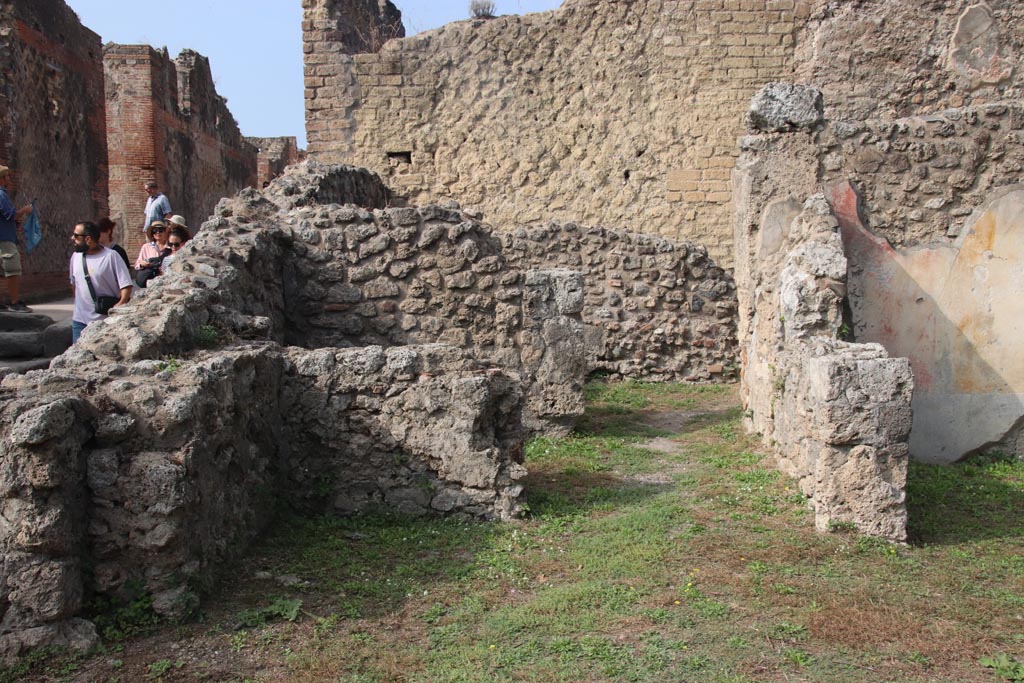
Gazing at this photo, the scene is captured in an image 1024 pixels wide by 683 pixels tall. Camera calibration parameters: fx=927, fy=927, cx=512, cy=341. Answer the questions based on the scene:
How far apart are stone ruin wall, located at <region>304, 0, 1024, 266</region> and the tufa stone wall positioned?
5.51 meters

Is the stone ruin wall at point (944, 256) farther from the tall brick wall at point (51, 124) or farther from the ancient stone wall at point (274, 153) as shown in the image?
the ancient stone wall at point (274, 153)

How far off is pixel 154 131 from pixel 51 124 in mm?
3721

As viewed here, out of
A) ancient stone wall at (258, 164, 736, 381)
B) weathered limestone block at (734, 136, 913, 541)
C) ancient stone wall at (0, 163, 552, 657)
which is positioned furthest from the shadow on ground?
ancient stone wall at (258, 164, 736, 381)

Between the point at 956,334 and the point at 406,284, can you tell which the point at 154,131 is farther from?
the point at 956,334

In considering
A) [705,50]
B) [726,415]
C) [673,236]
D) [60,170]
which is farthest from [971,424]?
[60,170]

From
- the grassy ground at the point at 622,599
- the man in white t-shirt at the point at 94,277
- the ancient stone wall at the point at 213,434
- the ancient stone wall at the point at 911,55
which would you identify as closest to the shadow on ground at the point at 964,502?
the grassy ground at the point at 622,599

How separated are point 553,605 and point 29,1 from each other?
38.9 feet

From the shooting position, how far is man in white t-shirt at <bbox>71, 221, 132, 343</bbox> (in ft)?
21.4

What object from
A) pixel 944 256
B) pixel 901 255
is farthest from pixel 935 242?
pixel 901 255

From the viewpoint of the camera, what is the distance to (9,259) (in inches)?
346

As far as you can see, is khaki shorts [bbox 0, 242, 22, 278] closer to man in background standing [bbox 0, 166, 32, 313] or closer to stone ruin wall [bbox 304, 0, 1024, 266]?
man in background standing [bbox 0, 166, 32, 313]

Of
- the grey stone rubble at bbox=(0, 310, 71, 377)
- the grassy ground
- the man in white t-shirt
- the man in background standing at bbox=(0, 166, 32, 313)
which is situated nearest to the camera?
the grassy ground

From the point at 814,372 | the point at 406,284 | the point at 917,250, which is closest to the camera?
the point at 814,372

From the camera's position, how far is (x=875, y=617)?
12.6 ft
